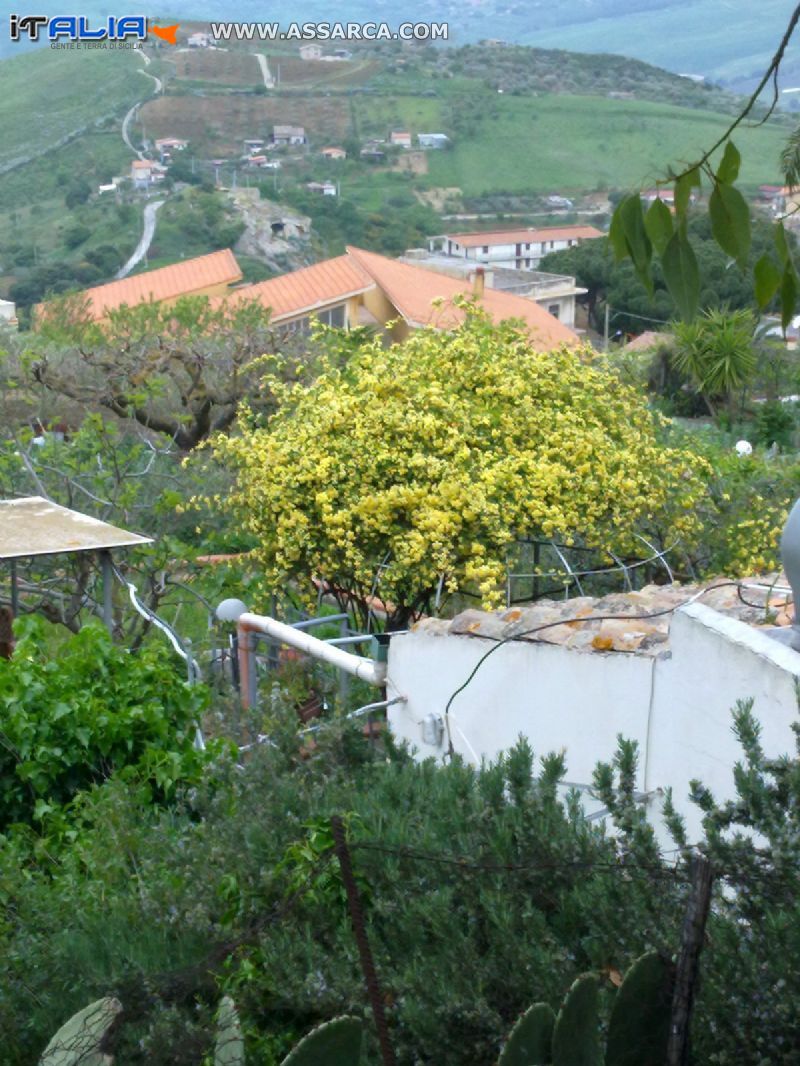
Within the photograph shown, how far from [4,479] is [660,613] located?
31.9 ft

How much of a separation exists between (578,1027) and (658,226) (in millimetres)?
1737

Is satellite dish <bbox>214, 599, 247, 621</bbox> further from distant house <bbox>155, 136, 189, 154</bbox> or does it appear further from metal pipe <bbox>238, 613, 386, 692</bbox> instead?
distant house <bbox>155, 136, 189, 154</bbox>

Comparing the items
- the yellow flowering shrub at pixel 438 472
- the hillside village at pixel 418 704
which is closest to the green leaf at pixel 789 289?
the hillside village at pixel 418 704

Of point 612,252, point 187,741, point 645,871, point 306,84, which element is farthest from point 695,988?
point 306,84

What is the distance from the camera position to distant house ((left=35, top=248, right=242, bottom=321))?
45.5m

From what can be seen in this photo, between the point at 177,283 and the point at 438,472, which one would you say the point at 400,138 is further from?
the point at 438,472

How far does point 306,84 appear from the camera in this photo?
9594 centimetres

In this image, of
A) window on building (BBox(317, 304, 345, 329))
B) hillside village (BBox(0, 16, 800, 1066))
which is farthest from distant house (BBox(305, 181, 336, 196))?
hillside village (BBox(0, 16, 800, 1066))

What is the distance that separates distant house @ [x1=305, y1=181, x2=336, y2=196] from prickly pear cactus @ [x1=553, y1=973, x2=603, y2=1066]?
75.3 meters

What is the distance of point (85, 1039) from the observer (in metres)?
3.60

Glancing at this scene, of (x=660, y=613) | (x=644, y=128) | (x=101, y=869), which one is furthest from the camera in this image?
(x=644, y=128)

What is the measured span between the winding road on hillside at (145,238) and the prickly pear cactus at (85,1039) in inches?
2367

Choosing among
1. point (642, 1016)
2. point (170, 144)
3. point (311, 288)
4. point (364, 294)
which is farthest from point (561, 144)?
point (642, 1016)

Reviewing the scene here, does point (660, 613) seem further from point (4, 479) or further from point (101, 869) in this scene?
point (4, 479)
